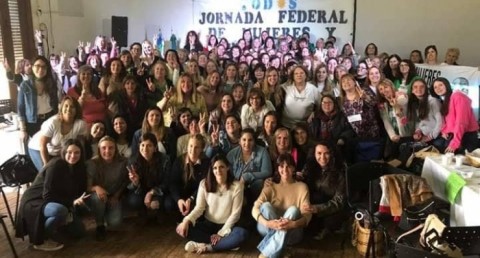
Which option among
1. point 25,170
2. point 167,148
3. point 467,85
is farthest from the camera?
point 467,85

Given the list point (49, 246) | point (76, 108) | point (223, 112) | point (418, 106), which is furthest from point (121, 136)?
point (418, 106)

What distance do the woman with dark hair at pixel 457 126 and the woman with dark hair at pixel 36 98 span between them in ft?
12.6

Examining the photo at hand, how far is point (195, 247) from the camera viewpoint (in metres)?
3.38

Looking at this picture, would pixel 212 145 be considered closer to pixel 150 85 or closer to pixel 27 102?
pixel 150 85

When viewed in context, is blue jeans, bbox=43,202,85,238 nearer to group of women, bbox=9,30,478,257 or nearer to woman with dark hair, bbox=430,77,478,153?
group of women, bbox=9,30,478,257

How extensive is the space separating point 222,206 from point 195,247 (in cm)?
37

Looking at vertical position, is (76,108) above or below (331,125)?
above

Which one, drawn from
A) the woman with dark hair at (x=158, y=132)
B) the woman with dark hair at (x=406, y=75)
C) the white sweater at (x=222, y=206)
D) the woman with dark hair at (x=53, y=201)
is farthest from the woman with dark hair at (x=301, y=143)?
the woman with dark hair at (x=406, y=75)

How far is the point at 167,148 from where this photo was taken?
405 cm

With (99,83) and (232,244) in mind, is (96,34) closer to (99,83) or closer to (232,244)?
(99,83)

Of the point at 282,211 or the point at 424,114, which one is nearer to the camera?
the point at 282,211

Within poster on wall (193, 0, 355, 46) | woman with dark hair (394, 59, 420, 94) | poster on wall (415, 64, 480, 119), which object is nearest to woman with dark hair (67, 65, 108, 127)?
woman with dark hair (394, 59, 420, 94)

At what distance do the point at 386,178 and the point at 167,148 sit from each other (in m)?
1.95

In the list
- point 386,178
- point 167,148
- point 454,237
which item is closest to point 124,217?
point 167,148
